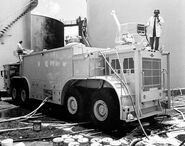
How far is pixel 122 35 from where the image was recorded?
704 cm

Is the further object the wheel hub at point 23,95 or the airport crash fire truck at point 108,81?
the wheel hub at point 23,95

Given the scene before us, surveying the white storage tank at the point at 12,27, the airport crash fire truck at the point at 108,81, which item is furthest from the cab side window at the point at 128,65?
the white storage tank at the point at 12,27

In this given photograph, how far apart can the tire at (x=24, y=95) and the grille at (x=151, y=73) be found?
575 centimetres

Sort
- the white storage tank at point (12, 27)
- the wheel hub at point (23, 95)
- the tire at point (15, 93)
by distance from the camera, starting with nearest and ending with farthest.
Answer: the wheel hub at point (23, 95), the tire at point (15, 93), the white storage tank at point (12, 27)

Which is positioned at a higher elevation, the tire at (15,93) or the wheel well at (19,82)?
the wheel well at (19,82)

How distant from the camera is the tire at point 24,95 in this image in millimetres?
10117

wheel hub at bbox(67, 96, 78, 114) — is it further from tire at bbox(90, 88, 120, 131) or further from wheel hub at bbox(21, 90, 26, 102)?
wheel hub at bbox(21, 90, 26, 102)

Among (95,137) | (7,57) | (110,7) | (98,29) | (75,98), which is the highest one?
(110,7)

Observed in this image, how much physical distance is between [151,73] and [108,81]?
142cm

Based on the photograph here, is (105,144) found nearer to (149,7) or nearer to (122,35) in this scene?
(122,35)

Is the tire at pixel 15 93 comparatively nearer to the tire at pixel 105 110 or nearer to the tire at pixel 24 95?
the tire at pixel 24 95

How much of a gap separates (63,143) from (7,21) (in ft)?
37.2

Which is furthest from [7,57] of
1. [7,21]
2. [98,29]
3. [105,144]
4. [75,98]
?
[105,144]

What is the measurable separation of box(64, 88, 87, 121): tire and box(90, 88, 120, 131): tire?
53cm
